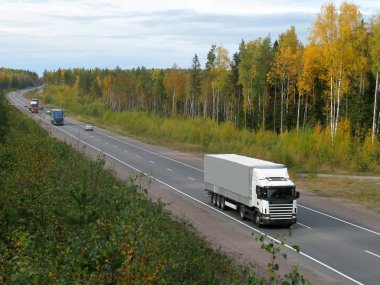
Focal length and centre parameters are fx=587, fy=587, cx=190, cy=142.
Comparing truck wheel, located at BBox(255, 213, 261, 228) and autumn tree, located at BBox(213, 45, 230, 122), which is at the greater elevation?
autumn tree, located at BBox(213, 45, 230, 122)

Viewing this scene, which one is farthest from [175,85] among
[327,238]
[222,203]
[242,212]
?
[327,238]

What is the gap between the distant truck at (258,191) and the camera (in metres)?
25.1

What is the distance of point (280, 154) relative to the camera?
50.2m

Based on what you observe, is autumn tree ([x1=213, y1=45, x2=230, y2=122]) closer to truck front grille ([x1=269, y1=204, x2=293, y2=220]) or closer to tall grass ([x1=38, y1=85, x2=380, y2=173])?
tall grass ([x1=38, y1=85, x2=380, y2=173])

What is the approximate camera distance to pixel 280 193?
2528 cm

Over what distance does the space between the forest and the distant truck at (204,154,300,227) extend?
27.5 m

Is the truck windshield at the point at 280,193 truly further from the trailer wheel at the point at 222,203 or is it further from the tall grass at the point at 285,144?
the tall grass at the point at 285,144

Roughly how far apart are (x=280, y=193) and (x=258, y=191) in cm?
95

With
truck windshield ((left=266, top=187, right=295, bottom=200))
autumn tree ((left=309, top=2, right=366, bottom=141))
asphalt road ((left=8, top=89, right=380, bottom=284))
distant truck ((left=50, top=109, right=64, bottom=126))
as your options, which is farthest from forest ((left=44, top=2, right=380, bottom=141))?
truck windshield ((left=266, top=187, right=295, bottom=200))

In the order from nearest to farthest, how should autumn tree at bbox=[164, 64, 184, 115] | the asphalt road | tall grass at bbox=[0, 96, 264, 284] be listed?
tall grass at bbox=[0, 96, 264, 284], the asphalt road, autumn tree at bbox=[164, 64, 184, 115]

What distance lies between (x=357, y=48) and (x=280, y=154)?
14363 mm

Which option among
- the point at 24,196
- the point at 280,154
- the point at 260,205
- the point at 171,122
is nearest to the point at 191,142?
the point at 171,122

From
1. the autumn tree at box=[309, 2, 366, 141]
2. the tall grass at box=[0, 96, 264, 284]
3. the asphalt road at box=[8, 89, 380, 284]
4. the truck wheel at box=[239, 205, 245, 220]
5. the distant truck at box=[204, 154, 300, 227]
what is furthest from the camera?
the autumn tree at box=[309, 2, 366, 141]

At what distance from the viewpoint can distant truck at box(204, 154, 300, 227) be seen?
987 inches
